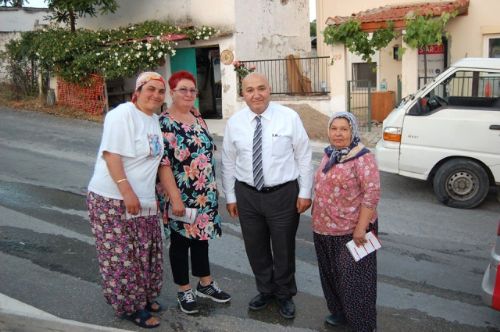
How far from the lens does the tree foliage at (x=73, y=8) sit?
48.4ft

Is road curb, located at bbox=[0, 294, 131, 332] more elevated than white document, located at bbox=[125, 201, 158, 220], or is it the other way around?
white document, located at bbox=[125, 201, 158, 220]

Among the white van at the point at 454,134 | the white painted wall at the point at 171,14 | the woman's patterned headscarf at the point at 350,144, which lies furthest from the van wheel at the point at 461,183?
the white painted wall at the point at 171,14

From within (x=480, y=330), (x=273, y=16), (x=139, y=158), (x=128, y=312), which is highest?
(x=273, y=16)

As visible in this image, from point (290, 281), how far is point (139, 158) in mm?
1456

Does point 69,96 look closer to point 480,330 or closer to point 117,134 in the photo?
point 117,134

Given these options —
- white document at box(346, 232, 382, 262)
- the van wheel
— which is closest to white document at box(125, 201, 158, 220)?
white document at box(346, 232, 382, 262)

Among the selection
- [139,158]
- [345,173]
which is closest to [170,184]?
[139,158]

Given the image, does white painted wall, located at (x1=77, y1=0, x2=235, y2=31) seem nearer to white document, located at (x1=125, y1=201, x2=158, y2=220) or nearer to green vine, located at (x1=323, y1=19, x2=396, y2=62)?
green vine, located at (x1=323, y1=19, x2=396, y2=62)

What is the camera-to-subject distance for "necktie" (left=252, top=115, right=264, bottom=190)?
357cm

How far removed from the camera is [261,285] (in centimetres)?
390

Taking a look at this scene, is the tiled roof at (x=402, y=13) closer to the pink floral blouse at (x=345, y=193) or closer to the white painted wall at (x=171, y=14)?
the white painted wall at (x=171, y=14)

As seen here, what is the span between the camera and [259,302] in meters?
3.95

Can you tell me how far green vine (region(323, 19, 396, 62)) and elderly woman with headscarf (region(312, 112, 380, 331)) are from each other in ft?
30.8

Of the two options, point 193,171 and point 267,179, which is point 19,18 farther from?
point 267,179
